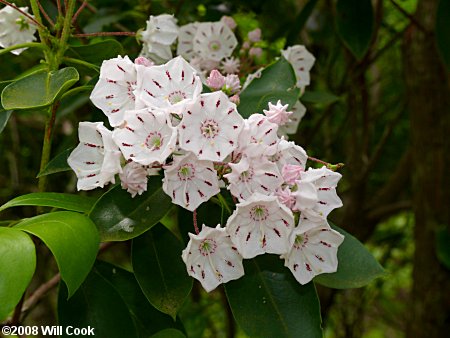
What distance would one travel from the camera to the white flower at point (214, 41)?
1.61 meters

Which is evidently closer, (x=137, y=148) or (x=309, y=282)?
(x=137, y=148)

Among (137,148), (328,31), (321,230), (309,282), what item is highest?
(137,148)

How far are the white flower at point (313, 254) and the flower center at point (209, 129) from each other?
0.77 feet

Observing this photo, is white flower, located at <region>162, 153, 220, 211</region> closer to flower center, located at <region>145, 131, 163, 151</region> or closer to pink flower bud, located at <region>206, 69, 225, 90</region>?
flower center, located at <region>145, 131, 163, 151</region>

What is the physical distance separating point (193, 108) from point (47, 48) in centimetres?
39

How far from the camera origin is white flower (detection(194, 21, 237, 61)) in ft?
5.27

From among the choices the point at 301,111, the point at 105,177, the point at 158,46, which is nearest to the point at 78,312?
the point at 105,177

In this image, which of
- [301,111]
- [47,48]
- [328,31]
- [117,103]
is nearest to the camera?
[117,103]

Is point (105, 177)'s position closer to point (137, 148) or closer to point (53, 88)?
point (137, 148)

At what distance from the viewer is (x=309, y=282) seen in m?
1.18

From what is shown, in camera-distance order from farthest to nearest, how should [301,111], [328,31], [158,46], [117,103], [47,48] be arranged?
[328,31], [301,111], [158,46], [47,48], [117,103]

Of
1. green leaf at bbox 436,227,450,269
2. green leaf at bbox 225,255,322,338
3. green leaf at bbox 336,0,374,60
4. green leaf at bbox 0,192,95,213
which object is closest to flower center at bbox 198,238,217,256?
green leaf at bbox 225,255,322,338

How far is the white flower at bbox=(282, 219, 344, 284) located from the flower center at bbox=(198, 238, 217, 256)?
0.12 metres

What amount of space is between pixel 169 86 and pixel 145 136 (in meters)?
0.12
